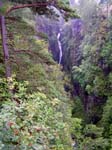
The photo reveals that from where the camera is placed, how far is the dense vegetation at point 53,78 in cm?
288

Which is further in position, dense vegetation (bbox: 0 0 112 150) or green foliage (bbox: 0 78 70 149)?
dense vegetation (bbox: 0 0 112 150)

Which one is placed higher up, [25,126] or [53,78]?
[25,126]

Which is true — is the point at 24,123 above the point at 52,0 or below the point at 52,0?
below

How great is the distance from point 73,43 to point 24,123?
25937 millimetres

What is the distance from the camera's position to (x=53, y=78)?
428 inches

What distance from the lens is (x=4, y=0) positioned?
5156mm

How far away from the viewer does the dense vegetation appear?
288 centimetres

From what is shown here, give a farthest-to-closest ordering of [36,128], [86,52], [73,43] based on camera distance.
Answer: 1. [73,43]
2. [86,52]
3. [36,128]

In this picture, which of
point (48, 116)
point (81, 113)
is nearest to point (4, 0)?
point (48, 116)

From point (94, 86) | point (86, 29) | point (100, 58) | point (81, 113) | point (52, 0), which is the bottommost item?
point (81, 113)

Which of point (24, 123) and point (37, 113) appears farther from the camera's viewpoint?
point (37, 113)

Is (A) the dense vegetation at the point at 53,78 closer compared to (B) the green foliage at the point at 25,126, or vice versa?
(B) the green foliage at the point at 25,126

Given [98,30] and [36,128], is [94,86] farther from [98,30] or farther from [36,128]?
[36,128]

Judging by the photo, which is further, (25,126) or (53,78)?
(53,78)
